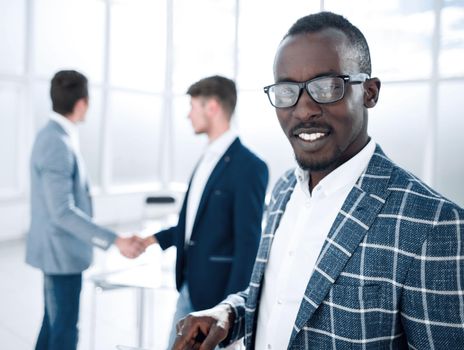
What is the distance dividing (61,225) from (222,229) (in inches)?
33.7

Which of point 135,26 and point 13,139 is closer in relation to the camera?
point 13,139

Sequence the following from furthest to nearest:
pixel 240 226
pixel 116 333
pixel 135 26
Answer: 1. pixel 135 26
2. pixel 116 333
3. pixel 240 226

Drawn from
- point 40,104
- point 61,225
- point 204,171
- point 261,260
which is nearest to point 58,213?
point 61,225

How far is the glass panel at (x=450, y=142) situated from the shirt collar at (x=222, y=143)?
16.2 ft

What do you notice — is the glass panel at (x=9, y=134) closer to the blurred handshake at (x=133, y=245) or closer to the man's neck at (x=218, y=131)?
the blurred handshake at (x=133, y=245)

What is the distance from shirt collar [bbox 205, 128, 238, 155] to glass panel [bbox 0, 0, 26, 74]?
5.24m

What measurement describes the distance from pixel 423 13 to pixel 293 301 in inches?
243

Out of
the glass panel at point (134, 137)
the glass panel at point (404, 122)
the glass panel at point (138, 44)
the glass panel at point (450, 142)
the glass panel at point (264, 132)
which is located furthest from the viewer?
the glass panel at point (134, 137)

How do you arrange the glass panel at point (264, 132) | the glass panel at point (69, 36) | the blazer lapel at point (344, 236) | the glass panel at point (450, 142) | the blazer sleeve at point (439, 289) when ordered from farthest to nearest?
1. the glass panel at point (264, 132)
2. the glass panel at point (69, 36)
3. the glass panel at point (450, 142)
4. the blazer lapel at point (344, 236)
5. the blazer sleeve at point (439, 289)

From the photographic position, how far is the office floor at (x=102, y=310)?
2.83 meters

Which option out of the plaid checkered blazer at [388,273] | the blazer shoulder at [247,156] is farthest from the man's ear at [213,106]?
the plaid checkered blazer at [388,273]

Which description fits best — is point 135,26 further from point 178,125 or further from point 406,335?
point 406,335

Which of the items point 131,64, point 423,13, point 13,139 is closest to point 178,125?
point 131,64

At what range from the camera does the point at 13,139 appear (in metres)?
6.45
